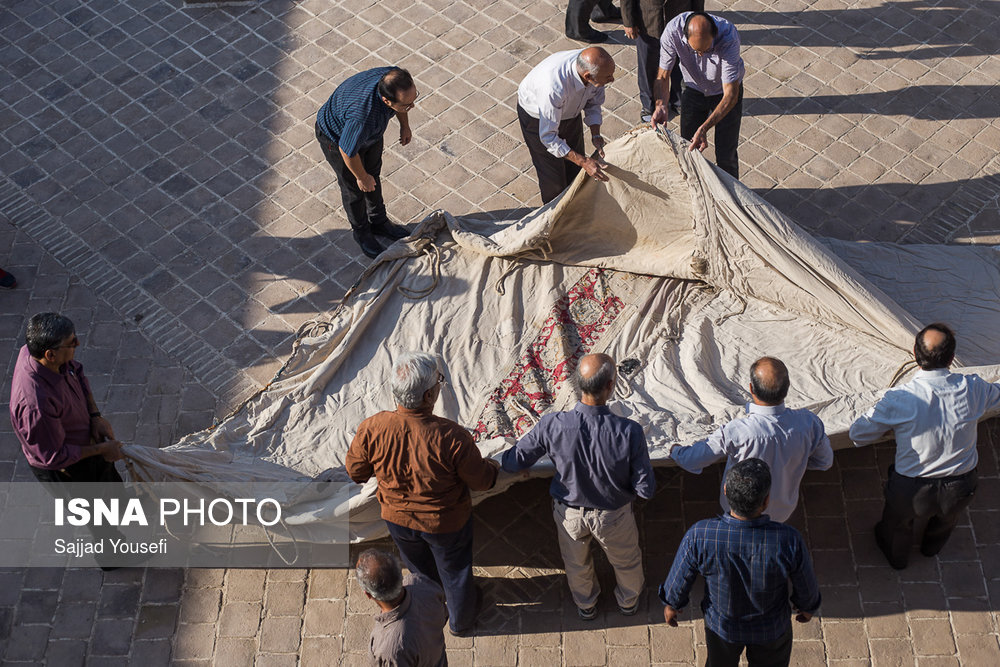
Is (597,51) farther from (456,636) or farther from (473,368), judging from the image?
(456,636)

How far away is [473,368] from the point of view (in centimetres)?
555

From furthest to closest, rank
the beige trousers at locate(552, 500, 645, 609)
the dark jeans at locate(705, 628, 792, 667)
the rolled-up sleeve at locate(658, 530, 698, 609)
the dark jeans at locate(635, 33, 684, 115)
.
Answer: the dark jeans at locate(635, 33, 684, 115), the beige trousers at locate(552, 500, 645, 609), the dark jeans at locate(705, 628, 792, 667), the rolled-up sleeve at locate(658, 530, 698, 609)

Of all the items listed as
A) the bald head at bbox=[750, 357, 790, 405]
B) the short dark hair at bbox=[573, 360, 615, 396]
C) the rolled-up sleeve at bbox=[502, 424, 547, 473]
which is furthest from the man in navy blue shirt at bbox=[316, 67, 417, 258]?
the bald head at bbox=[750, 357, 790, 405]

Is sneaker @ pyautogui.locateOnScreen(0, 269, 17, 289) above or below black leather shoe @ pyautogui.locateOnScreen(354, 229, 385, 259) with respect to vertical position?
below

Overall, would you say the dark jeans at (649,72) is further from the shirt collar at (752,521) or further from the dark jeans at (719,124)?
the shirt collar at (752,521)

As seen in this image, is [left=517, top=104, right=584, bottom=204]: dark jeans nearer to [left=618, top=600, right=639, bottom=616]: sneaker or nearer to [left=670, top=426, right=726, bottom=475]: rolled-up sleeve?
[left=670, top=426, right=726, bottom=475]: rolled-up sleeve

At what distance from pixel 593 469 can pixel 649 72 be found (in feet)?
13.0

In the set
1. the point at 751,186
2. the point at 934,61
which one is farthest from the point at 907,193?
the point at 934,61

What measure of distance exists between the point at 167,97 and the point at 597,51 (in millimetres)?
3909

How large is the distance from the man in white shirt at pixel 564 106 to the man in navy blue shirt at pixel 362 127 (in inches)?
29.9

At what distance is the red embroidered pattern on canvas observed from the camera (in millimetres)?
5238

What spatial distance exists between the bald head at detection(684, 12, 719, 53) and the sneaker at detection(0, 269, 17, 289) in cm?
464

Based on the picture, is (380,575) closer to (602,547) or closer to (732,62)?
(602,547)

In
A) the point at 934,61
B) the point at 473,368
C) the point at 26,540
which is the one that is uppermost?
the point at 934,61
